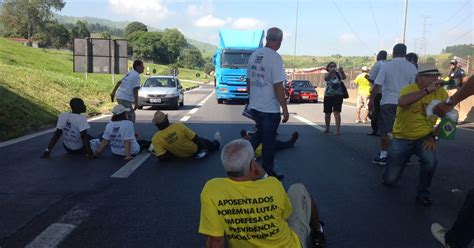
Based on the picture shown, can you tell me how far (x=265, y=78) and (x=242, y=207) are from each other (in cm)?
356

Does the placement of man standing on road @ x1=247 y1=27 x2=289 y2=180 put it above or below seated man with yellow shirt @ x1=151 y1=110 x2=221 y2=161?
above

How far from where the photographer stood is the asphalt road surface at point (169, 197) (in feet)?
15.8

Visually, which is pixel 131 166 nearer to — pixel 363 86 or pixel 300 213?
pixel 300 213

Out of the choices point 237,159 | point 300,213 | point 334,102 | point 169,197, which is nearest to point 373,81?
point 334,102

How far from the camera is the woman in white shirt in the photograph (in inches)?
348

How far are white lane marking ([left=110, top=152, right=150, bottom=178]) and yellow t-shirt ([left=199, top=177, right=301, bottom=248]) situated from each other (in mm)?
4631

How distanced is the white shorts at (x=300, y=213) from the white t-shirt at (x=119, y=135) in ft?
18.1

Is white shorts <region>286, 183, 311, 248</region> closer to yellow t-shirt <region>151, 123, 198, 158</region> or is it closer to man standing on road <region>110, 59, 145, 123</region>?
yellow t-shirt <region>151, 123, 198, 158</region>

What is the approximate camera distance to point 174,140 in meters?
8.64

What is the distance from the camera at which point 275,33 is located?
6469mm

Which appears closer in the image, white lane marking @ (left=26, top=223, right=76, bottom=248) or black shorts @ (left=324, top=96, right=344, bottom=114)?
white lane marking @ (left=26, top=223, right=76, bottom=248)

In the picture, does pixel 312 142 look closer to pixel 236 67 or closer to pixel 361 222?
pixel 361 222

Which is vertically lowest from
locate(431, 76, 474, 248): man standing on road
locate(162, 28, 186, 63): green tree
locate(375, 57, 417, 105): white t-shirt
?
locate(431, 76, 474, 248): man standing on road

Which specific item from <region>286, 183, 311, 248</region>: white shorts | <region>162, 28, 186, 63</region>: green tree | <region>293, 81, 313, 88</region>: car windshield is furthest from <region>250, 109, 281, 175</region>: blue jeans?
<region>162, 28, 186, 63</region>: green tree
